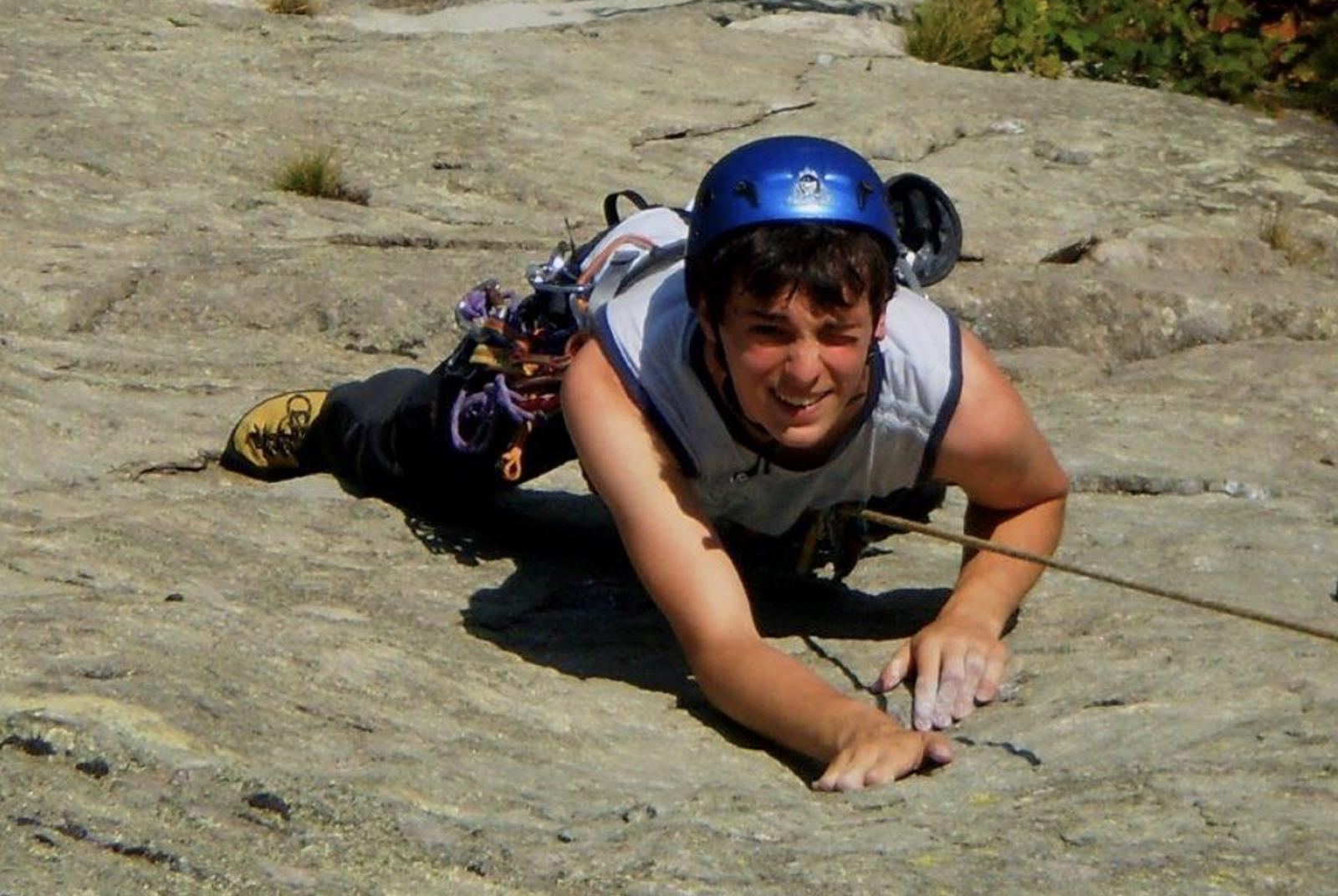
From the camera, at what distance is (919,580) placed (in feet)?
13.6

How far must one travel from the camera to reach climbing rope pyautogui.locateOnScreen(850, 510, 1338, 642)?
2.90 m

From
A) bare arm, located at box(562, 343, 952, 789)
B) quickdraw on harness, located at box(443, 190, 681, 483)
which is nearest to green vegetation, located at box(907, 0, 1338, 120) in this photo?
quickdraw on harness, located at box(443, 190, 681, 483)

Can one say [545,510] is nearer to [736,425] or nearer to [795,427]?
[736,425]

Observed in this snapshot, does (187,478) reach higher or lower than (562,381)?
lower

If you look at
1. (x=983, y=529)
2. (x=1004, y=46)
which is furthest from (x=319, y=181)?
(x=983, y=529)

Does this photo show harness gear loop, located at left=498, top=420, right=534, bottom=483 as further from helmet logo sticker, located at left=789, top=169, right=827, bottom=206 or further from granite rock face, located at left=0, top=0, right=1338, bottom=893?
helmet logo sticker, located at left=789, top=169, right=827, bottom=206

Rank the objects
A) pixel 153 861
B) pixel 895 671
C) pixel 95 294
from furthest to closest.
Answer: pixel 95 294
pixel 895 671
pixel 153 861

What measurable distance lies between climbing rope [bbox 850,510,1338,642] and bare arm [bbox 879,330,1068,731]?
0.15 feet

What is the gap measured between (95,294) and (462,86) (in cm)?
213

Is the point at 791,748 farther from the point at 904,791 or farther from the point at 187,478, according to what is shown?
the point at 187,478

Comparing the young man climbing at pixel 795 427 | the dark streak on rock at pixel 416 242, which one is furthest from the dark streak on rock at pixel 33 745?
the dark streak on rock at pixel 416 242

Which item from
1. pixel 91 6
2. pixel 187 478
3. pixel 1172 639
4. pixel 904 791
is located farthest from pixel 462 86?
pixel 904 791

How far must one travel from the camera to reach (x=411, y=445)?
4273 millimetres

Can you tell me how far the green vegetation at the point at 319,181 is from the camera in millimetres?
6367
